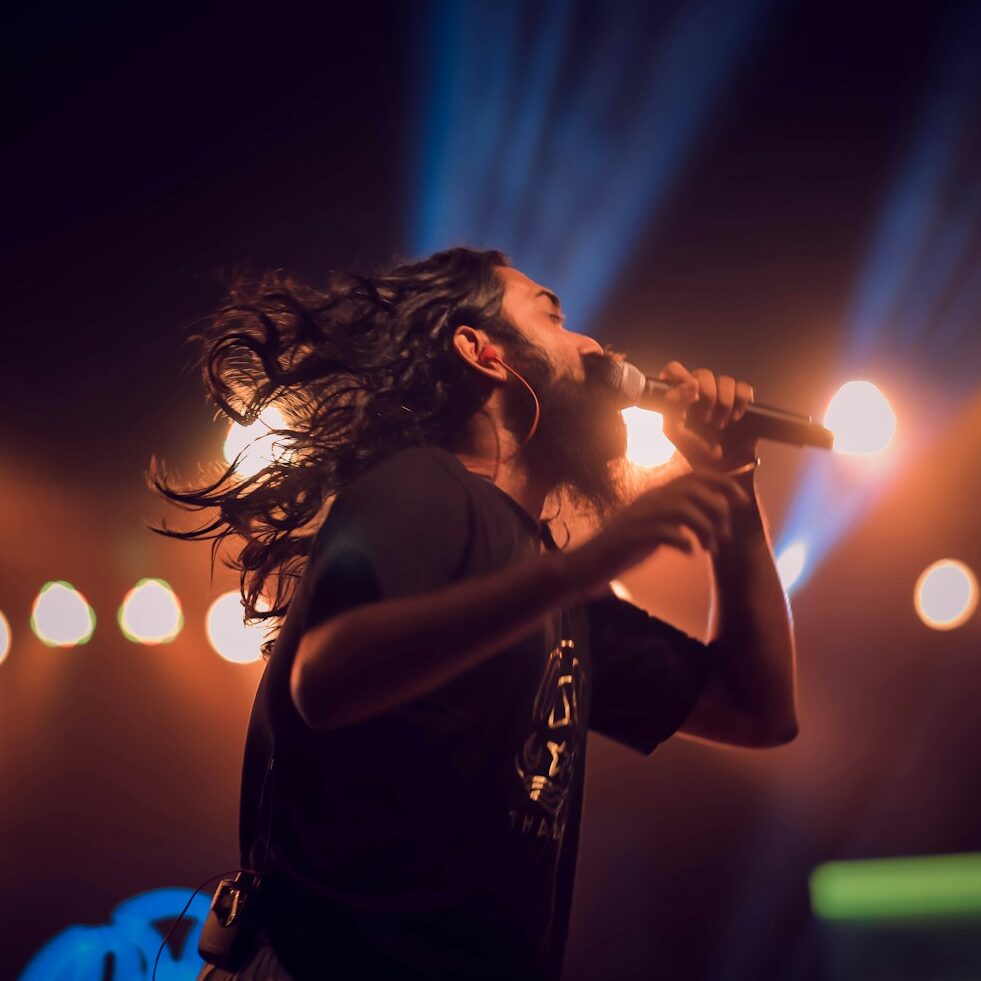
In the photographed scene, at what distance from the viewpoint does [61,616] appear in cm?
454

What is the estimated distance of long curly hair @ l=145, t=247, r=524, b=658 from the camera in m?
1.67

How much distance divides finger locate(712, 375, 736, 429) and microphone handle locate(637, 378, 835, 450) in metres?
0.02

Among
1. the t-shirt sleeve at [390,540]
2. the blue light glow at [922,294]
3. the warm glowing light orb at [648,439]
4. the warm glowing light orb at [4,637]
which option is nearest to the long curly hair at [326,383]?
the t-shirt sleeve at [390,540]

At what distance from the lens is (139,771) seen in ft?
13.9

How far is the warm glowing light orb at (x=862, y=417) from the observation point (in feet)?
11.9

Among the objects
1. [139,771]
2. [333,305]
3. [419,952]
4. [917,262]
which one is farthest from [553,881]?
[139,771]

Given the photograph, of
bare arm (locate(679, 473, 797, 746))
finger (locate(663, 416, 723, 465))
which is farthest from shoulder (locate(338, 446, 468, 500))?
bare arm (locate(679, 473, 797, 746))

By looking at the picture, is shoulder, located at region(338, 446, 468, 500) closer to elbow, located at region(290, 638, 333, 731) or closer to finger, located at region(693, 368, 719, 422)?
elbow, located at region(290, 638, 333, 731)

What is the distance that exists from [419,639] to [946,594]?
347 cm

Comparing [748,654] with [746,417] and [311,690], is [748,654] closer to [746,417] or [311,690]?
[746,417]

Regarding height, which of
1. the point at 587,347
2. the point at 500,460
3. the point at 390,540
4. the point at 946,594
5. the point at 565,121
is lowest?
the point at 390,540

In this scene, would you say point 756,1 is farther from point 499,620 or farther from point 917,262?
point 499,620

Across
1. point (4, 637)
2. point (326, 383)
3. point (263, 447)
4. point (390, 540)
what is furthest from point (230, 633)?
point (390, 540)

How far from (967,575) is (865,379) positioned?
0.98 metres
